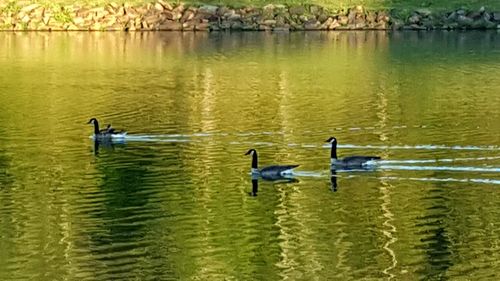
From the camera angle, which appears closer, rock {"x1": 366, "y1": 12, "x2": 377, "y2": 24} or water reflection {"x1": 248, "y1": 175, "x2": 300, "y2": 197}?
water reflection {"x1": 248, "y1": 175, "x2": 300, "y2": 197}

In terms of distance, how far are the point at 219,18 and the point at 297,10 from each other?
19.0 feet

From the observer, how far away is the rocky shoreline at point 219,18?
95.6 meters

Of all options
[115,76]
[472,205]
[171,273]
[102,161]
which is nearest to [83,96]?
[115,76]

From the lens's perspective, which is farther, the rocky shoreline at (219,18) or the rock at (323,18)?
the rock at (323,18)

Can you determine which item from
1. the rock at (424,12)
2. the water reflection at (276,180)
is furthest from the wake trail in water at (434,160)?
the rock at (424,12)

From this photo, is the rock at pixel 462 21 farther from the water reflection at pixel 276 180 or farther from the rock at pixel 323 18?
the water reflection at pixel 276 180

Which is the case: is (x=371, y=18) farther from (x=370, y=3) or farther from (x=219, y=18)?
(x=219, y=18)

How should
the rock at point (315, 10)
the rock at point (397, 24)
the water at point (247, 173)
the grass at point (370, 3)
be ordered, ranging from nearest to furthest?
the water at point (247, 173) → the rock at point (397, 24) → the grass at point (370, 3) → the rock at point (315, 10)

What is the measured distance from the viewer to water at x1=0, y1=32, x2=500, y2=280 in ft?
89.0

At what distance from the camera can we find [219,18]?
96.8 m

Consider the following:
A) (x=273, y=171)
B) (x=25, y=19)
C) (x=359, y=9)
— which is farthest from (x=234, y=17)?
(x=273, y=171)

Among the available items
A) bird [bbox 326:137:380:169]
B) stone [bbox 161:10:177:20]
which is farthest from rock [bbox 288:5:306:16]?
bird [bbox 326:137:380:169]

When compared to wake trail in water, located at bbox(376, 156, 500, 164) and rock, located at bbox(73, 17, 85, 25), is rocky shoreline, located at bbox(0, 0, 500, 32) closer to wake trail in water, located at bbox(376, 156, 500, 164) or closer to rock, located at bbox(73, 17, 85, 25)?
rock, located at bbox(73, 17, 85, 25)

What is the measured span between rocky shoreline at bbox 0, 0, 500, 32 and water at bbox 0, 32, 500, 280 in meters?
24.1
